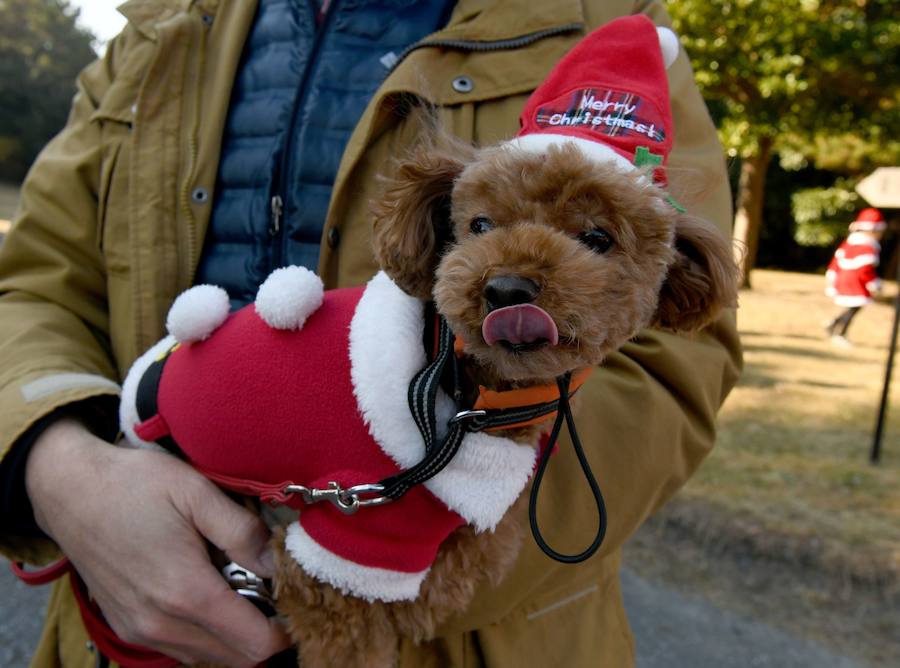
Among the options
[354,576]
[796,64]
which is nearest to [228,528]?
[354,576]

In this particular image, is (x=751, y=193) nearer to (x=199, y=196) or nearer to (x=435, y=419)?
(x=199, y=196)

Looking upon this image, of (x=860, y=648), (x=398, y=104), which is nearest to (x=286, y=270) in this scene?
(x=398, y=104)

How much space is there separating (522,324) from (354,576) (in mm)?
430

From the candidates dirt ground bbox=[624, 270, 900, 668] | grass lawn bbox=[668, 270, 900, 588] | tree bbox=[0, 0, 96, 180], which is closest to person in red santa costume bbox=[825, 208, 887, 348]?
grass lawn bbox=[668, 270, 900, 588]

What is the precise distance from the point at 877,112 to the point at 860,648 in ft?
34.3

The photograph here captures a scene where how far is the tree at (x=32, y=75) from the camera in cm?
2670

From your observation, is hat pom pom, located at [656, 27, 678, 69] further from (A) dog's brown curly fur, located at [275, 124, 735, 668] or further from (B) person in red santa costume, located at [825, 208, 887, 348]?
(B) person in red santa costume, located at [825, 208, 887, 348]

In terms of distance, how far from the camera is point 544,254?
2.67 feet

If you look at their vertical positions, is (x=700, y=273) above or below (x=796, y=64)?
above

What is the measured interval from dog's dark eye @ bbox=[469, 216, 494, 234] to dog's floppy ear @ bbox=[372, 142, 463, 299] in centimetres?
8

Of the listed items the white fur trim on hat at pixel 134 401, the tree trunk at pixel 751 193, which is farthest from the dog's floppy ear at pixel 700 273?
the tree trunk at pixel 751 193

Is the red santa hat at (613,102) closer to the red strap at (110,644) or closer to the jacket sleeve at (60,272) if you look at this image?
the jacket sleeve at (60,272)

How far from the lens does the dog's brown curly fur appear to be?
822 millimetres

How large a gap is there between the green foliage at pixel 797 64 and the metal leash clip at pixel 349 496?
391 inches
